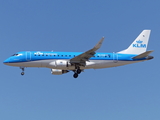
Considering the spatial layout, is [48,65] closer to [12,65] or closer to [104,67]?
[12,65]

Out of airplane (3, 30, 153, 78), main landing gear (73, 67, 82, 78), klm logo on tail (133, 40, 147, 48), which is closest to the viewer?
airplane (3, 30, 153, 78)

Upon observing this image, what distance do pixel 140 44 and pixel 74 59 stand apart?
45.5 feet

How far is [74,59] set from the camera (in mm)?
54656

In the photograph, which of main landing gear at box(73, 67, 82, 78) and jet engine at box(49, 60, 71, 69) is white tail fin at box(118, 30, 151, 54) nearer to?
main landing gear at box(73, 67, 82, 78)

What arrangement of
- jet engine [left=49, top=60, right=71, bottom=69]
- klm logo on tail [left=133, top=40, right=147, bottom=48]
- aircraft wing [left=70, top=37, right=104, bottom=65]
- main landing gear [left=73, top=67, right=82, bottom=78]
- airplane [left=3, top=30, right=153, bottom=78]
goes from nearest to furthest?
aircraft wing [left=70, top=37, right=104, bottom=65]
jet engine [left=49, top=60, right=71, bottom=69]
airplane [left=3, top=30, right=153, bottom=78]
main landing gear [left=73, top=67, right=82, bottom=78]
klm logo on tail [left=133, top=40, right=147, bottom=48]

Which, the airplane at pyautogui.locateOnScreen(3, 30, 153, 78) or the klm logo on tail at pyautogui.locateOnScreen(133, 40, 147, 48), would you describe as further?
the klm logo on tail at pyautogui.locateOnScreen(133, 40, 147, 48)

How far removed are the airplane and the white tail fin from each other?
0.26 metres

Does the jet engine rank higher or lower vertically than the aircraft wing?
lower

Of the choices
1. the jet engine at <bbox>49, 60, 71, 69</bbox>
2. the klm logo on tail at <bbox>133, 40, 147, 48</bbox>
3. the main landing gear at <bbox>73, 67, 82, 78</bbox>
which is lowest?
the main landing gear at <bbox>73, 67, 82, 78</bbox>

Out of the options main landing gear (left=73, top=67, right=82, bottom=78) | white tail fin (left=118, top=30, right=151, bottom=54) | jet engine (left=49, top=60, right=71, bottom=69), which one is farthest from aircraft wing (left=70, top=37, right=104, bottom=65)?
white tail fin (left=118, top=30, right=151, bottom=54)

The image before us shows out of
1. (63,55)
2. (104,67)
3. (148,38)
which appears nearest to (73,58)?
(63,55)

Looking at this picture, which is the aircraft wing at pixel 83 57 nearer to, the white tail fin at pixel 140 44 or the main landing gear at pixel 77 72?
the main landing gear at pixel 77 72

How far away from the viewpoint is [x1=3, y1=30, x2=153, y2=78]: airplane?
54.3 meters

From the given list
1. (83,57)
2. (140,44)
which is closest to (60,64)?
(83,57)
